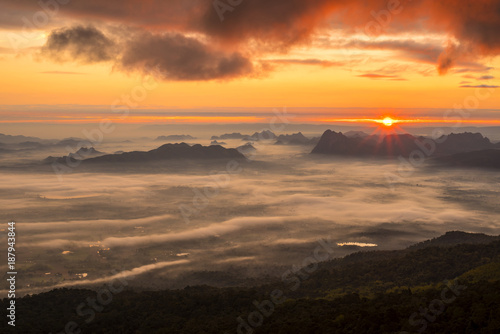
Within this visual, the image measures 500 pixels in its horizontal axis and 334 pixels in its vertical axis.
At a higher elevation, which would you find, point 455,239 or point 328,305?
point 328,305

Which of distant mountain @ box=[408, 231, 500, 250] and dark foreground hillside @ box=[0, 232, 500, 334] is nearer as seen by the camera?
dark foreground hillside @ box=[0, 232, 500, 334]

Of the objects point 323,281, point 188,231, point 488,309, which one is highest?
point 488,309

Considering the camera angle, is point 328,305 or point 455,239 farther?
point 455,239

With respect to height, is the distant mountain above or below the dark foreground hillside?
below

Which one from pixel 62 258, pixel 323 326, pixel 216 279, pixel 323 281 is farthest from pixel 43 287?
pixel 323 326

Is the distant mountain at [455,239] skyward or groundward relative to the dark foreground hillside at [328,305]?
groundward

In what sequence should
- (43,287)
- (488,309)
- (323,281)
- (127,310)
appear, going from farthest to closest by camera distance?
(43,287)
(323,281)
(127,310)
(488,309)

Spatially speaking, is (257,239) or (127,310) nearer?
(127,310)

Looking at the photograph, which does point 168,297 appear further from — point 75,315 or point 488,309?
point 488,309
